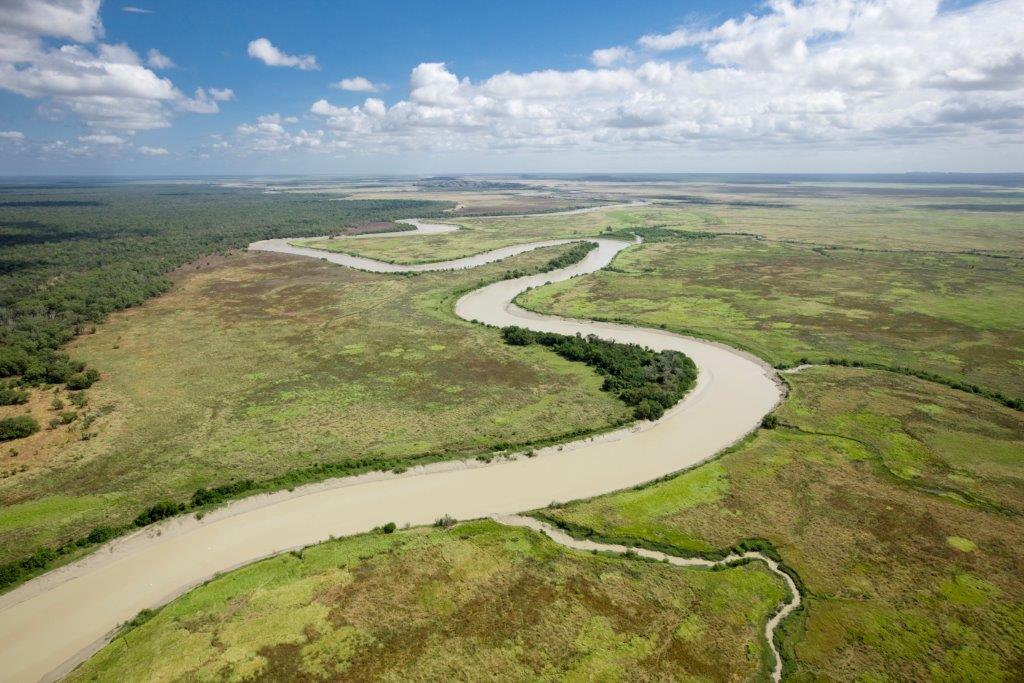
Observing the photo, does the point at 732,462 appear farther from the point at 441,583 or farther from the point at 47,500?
the point at 47,500

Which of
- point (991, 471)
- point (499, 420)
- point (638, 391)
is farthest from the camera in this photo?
point (638, 391)

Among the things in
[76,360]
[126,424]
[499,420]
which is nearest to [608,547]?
[499,420]

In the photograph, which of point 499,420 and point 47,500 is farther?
point 499,420

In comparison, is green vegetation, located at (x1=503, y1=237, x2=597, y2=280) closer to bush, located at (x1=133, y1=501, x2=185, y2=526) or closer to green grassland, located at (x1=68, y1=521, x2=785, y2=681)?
bush, located at (x1=133, y1=501, x2=185, y2=526)

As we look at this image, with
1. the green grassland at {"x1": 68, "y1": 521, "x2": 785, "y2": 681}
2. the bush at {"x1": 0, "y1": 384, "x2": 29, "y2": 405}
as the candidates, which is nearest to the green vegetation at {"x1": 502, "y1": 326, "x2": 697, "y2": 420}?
the green grassland at {"x1": 68, "y1": 521, "x2": 785, "y2": 681}

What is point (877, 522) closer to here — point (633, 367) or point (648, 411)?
point (648, 411)

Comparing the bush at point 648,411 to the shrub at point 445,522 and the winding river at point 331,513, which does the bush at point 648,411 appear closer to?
the winding river at point 331,513

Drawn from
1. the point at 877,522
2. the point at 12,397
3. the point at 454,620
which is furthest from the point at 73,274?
the point at 877,522
